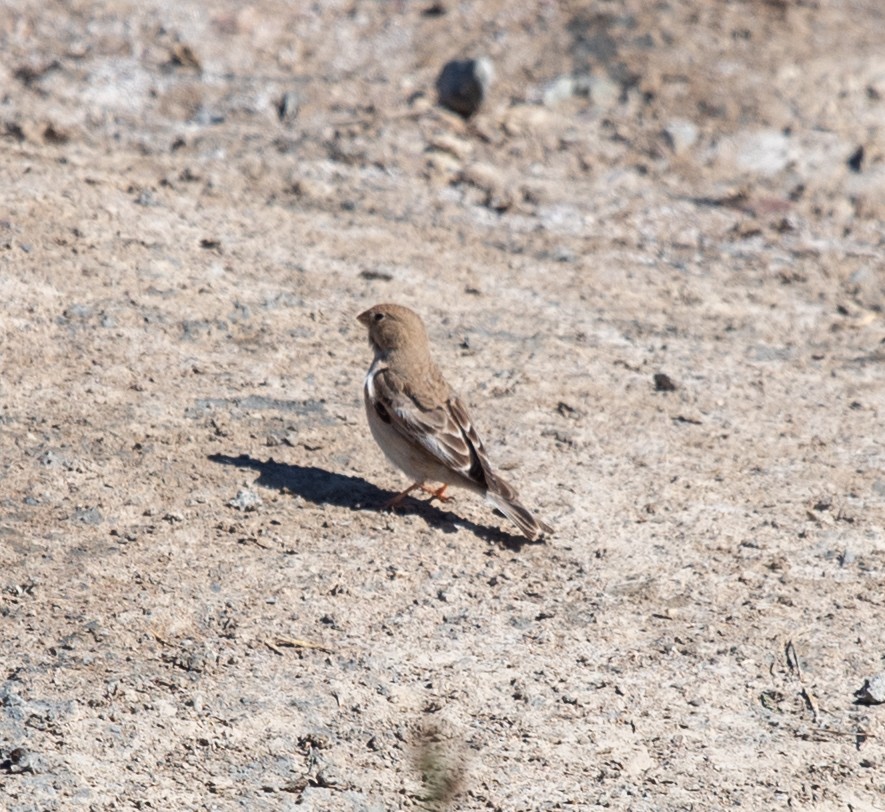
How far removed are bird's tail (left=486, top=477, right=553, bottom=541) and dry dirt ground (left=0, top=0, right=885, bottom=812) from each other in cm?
18

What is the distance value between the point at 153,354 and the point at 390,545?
1989 millimetres

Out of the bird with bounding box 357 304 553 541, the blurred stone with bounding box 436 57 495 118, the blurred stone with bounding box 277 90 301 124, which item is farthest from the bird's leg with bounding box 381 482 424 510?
the blurred stone with bounding box 436 57 495 118

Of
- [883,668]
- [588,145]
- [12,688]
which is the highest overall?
[588,145]

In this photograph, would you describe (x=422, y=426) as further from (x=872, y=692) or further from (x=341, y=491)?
(x=872, y=692)

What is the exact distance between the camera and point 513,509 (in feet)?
20.5

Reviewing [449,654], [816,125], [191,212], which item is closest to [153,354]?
[191,212]

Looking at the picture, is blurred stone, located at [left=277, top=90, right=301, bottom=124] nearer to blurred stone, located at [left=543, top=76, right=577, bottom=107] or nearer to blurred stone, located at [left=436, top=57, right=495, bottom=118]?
blurred stone, located at [left=436, top=57, right=495, bottom=118]

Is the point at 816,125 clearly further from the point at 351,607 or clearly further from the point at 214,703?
the point at 214,703

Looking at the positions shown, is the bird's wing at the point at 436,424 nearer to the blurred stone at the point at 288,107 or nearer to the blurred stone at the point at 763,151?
the blurred stone at the point at 288,107

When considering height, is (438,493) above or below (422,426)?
below

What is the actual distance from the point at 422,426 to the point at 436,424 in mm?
67

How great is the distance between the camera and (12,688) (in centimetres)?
497

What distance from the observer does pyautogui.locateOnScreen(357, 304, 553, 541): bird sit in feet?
20.8

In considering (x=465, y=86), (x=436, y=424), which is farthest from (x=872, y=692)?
(x=465, y=86)
